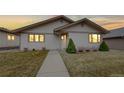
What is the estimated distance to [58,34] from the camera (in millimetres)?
26078

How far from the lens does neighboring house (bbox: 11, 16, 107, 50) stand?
24.4 meters

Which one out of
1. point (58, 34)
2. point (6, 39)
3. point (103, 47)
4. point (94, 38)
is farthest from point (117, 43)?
point (6, 39)

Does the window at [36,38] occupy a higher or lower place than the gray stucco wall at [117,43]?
higher

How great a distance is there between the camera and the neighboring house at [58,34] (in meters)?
24.4

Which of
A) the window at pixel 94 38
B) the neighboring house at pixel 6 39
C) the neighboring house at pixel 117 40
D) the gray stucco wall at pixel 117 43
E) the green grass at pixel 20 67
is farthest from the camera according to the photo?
the neighboring house at pixel 6 39

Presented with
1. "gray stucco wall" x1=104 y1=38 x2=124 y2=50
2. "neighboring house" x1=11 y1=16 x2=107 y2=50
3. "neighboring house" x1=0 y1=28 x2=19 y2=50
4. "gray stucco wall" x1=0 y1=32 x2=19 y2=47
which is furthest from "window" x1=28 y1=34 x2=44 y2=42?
"gray stucco wall" x1=104 y1=38 x2=124 y2=50

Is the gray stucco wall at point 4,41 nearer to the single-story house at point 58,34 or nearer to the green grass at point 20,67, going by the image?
the single-story house at point 58,34

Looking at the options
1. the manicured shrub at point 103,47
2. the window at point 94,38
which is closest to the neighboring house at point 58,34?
the window at point 94,38

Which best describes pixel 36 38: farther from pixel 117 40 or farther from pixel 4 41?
pixel 117 40

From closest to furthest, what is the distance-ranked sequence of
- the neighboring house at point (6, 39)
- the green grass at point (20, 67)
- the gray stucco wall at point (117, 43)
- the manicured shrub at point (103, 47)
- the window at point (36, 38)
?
the green grass at point (20, 67) → the manicured shrub at point (103, 47) → the window at point (36, 38) → the gray stucco wall at point (117, 43) → the neighboring house at point (6, 39)

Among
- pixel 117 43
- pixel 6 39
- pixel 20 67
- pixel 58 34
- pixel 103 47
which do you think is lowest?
pixel 20 67

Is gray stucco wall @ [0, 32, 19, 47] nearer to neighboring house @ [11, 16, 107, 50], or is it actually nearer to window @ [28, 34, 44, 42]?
neighboring house @ [11, 16, 107, 50]
